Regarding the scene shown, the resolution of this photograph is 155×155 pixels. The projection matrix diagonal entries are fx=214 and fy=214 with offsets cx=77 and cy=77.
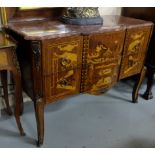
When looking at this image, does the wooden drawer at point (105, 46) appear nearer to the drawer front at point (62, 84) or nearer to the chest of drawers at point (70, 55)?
the chest of drawers at point (70, 55)

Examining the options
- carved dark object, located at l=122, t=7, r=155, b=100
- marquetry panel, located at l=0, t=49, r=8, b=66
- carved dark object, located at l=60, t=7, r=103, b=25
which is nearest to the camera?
marquetry panel, located at l=0, t=49, r=8, b=66

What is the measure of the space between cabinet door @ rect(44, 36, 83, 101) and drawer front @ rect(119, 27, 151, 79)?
430 mm

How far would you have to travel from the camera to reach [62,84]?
1410 mm

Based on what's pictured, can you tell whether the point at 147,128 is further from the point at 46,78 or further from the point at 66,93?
the point at 46,78

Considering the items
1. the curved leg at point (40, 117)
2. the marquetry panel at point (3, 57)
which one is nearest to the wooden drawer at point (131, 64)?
the curved leg at point (40, 117)

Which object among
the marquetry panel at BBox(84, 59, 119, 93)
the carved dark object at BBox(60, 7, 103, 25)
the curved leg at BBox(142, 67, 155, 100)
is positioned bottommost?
the curved leg at BBox(142, 67, 155, 100)

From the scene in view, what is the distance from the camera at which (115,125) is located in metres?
1.74

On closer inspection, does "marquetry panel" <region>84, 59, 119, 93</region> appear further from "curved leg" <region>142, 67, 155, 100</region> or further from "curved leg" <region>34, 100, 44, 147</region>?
"curved leg" <region>142, 67, 155, 100</region>

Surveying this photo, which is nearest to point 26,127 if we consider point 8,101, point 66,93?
point 8,101

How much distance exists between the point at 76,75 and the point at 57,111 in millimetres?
575

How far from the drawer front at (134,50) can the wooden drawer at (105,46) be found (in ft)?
0.27

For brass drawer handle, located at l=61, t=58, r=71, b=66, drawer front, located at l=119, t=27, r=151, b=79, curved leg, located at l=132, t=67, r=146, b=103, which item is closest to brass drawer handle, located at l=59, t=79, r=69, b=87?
brass drawer handle, located at l=61, t=58, r=71, b=66

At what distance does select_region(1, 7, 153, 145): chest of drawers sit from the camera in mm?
1249

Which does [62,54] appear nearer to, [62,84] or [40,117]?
[62,84]
